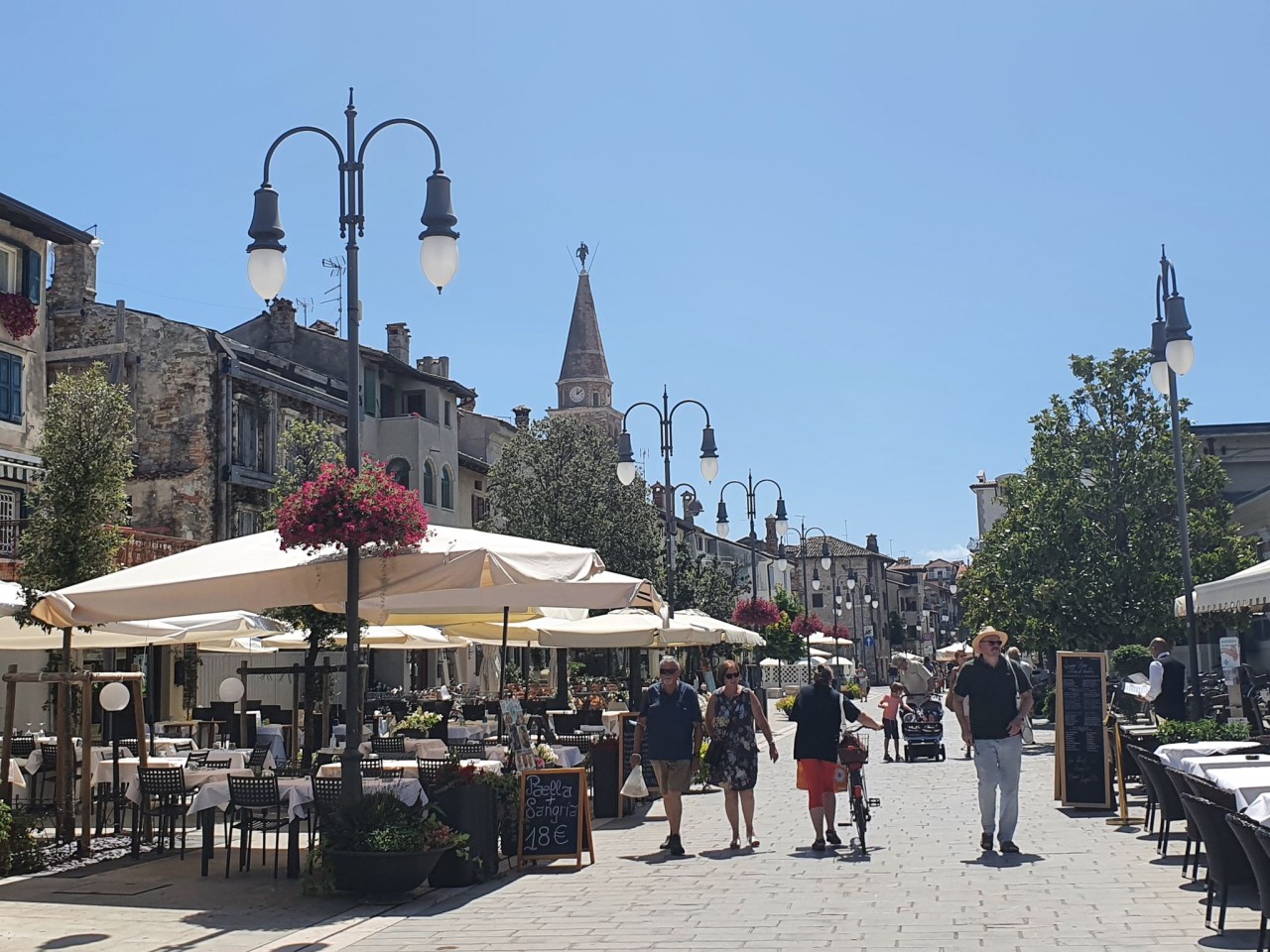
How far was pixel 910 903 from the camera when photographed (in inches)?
364

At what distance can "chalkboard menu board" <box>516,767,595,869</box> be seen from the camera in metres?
11.6

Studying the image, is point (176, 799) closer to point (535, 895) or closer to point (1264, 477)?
point (535, 895)

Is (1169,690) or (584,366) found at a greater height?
(584,366)

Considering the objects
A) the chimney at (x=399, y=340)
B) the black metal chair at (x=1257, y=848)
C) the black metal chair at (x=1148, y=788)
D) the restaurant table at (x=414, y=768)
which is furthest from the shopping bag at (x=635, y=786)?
the chimney at (x=399, y=340)

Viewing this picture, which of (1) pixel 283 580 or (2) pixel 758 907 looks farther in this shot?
(1) pixel 283 580

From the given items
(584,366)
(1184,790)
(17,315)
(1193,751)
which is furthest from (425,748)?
(584,366)

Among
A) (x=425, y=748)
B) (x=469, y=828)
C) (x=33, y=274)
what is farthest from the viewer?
(x=33, y=274)

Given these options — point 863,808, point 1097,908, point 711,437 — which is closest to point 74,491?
point 863,808

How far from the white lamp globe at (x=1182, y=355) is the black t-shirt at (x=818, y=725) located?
6984 mm

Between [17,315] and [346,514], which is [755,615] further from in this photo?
[346,514]

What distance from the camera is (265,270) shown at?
1089 cm

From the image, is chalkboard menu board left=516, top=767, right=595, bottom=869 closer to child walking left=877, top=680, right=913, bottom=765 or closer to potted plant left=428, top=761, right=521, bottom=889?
potted plant left=428, top=761, right=521, bottom=889

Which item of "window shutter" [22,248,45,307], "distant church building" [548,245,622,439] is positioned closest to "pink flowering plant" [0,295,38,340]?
"window shutter" [22,248,45,307]

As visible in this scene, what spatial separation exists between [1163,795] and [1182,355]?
7.68 metres
